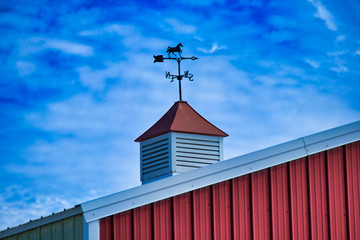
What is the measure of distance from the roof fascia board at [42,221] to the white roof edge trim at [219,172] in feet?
2.22

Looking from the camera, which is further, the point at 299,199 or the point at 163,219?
the point at 299,199

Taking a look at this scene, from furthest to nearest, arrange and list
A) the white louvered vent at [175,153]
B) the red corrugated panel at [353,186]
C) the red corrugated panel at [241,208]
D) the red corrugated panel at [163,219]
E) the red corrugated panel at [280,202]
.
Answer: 1. the white louvered vent at [175,153]
2. the red corrugated panel at [353,186]
3. the red corrugated panel at [280,202]
4. the red corrugated panel at [241,208]
5. the red corrugated panel at [163,219]

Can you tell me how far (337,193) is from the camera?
9.55 metres

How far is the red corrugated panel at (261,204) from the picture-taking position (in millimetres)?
9148

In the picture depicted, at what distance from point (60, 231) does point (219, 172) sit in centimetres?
259

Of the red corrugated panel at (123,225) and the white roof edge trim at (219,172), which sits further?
the red corrugated panel at (123,225)

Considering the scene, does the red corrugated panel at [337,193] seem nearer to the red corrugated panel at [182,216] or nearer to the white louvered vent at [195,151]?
the red corrugated panel at [182,216]

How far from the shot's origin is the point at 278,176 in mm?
9336

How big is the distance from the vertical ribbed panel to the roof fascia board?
591 cm

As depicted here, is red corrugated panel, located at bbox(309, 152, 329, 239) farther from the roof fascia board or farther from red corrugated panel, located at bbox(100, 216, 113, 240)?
the roof fascia board

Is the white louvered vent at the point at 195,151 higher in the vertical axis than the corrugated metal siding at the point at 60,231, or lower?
higher

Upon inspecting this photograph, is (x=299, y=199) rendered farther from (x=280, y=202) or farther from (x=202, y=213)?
(x=202, y=213)

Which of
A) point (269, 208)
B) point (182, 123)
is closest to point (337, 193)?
point (269, 208)

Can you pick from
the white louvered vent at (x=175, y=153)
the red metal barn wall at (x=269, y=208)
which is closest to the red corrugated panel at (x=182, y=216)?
the red metal barn wall at (x=269, y=208)
